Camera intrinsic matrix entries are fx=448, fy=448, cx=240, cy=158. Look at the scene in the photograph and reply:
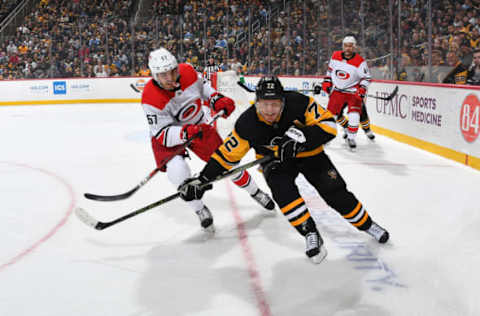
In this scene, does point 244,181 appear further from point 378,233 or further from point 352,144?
point 352,144

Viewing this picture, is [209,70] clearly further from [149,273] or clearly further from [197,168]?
[149,273]

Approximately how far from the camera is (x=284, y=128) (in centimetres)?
231

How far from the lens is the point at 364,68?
543 centimetres

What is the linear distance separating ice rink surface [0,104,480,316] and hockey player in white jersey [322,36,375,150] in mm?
977

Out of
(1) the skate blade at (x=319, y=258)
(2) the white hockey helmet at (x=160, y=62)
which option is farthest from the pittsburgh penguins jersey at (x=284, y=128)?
(2) the white hockey helmet at (x=160, y=62)

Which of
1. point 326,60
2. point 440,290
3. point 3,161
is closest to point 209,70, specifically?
point 326,60

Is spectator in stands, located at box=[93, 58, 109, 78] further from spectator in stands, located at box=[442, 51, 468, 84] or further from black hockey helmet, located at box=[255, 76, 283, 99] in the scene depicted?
black hockey helmet, located at box=[255, 76, 283, 99]

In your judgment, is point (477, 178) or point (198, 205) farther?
point (477, 178)

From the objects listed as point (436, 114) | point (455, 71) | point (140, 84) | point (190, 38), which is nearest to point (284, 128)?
point (436, 114)

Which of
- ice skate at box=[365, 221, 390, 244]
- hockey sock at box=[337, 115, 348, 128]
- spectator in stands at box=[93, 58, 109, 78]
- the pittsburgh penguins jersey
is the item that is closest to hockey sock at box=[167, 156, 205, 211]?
the pittsburgh penguins jersey

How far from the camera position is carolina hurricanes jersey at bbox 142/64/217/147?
2818 mm

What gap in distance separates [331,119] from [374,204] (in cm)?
133

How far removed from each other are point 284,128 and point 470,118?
298 centimetres

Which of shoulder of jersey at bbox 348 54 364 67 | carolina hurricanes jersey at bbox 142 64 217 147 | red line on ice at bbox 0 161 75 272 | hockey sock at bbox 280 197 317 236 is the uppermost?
shoulder of jersey at bbox 348 54 364 67
